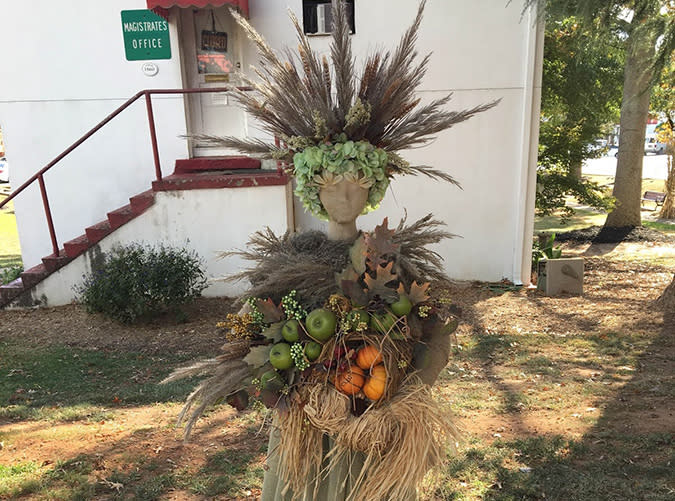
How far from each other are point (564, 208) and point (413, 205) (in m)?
3.93

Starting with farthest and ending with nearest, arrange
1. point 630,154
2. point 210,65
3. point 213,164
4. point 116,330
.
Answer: point 630,154 < point 210,65 < point 213,164 < point 116,330

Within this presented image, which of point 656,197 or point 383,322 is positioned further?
point 656,197

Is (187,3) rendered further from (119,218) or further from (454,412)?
(454,412)

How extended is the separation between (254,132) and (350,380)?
6.46 meters

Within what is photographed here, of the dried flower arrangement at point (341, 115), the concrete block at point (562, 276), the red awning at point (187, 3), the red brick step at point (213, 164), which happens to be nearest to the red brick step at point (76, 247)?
the red brick step at point (213, 164)

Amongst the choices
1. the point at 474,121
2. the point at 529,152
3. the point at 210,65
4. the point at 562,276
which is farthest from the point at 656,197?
the point at 210,65

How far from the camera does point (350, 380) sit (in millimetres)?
1901

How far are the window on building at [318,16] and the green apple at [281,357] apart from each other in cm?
641

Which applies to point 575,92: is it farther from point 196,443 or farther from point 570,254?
point 196,443

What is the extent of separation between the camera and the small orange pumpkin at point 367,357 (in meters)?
1.91

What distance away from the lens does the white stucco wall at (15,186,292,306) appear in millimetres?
6980

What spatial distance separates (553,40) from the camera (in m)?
10.1

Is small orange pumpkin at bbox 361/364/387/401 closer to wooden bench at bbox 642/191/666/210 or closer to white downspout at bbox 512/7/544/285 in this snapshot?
white downspout at bbox 512/7/544/285

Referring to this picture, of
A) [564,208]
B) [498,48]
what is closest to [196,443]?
[498,48]
